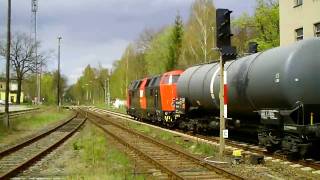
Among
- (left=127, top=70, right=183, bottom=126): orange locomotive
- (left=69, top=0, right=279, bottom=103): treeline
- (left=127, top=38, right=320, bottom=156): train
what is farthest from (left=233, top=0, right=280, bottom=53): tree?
(left=127, top=38, right=320, bottom=156): train

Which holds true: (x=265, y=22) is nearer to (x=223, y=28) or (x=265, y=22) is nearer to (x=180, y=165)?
(x=223, y=28)

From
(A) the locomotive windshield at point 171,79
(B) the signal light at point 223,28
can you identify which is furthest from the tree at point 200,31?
(B) the signal light at point 223,28

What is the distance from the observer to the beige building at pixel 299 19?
33.2 metres

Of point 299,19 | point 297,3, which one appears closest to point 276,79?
point 299,19

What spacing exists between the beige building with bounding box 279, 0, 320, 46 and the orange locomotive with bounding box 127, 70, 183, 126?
10.5 meters

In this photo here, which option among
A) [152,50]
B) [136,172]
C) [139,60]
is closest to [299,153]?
[136,172]

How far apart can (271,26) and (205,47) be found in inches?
294

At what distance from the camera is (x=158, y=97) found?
29.6m

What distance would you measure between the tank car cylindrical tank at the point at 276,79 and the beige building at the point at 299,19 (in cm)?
1797

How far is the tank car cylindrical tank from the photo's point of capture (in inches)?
500

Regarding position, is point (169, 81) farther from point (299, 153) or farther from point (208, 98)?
point (299, 153)

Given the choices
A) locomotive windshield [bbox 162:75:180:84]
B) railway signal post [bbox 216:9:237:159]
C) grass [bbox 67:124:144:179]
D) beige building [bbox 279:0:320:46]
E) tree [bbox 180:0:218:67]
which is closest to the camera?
grass [bbox 67:124:144:179]

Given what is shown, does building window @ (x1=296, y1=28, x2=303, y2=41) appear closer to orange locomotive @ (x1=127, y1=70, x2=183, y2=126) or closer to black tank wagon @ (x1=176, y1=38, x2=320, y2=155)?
orange locomotive @ (x1=127, y1=70, x2=183, y2=126)

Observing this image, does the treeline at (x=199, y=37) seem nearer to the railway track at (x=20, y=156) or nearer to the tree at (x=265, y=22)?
the tree at (x=265, y=22)
